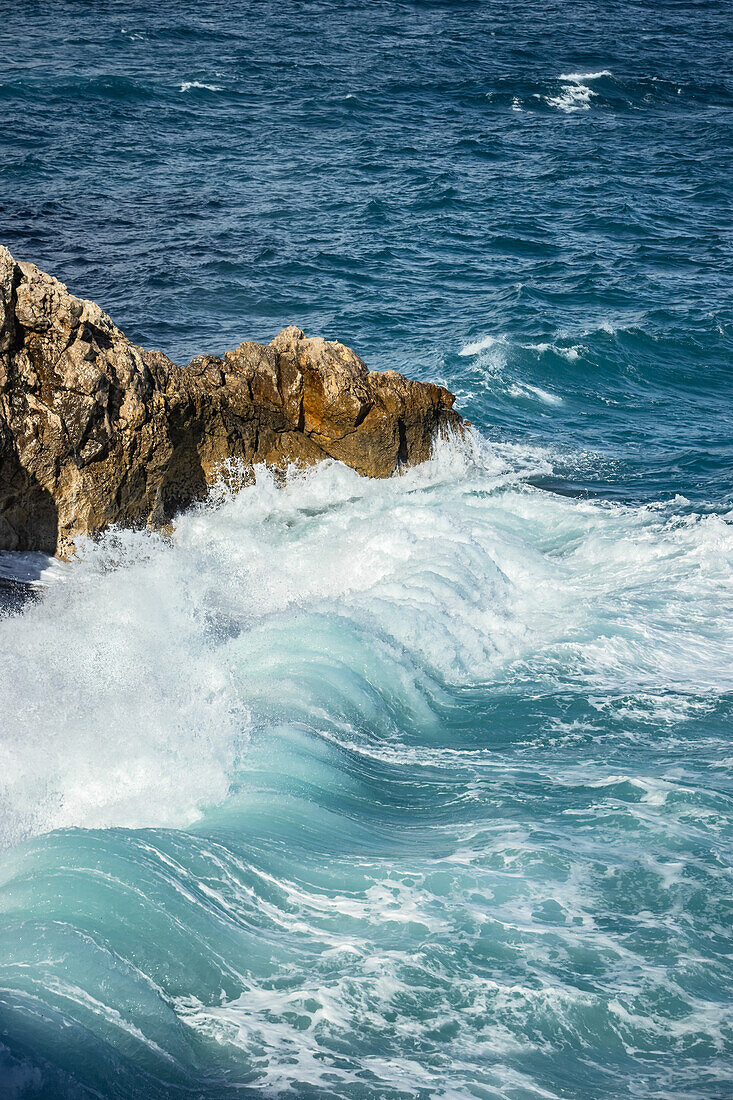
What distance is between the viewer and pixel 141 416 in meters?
10.4

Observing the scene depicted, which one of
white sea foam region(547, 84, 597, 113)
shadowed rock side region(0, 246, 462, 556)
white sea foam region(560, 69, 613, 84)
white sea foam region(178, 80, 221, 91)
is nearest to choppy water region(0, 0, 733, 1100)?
shadowed rock side region(0, 246, 462, 556)

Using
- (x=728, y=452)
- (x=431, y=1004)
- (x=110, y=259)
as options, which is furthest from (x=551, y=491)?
(x=110, y=259)

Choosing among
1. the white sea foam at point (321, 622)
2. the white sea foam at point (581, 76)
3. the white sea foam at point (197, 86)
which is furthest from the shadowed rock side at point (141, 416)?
the white sea foam at point (581, 76)

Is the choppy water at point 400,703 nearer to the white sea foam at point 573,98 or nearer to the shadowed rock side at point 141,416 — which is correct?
the shadowed rock side at point 141,416

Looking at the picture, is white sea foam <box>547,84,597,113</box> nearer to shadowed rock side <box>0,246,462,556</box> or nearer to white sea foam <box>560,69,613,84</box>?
white sea foam <box>560,69,613,84</box>

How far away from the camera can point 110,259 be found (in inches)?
747

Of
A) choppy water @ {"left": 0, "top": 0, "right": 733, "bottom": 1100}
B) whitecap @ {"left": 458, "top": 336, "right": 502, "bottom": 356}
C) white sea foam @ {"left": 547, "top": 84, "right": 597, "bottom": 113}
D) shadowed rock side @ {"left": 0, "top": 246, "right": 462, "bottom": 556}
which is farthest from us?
white sea foam @ {"left": 547, "top": 84, "right": 597, "bottom": 113}

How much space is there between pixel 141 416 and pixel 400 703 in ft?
13.9

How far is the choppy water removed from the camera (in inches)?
193

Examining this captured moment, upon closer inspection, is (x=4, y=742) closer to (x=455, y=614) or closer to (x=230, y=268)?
(x=455, y=614)

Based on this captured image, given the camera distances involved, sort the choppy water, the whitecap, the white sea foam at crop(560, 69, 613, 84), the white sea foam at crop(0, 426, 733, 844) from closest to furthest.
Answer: the choppy water, the white sea foam at crop(0, 426, 733, 844), the whitecap, the white sea foam at crop(560, 69, 613, 84)

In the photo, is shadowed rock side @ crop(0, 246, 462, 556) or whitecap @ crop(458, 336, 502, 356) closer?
shadowed rock side @ crop(0, 246, 462, 556)

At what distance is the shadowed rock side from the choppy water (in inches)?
15.8

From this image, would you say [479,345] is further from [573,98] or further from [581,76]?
[581,76]
